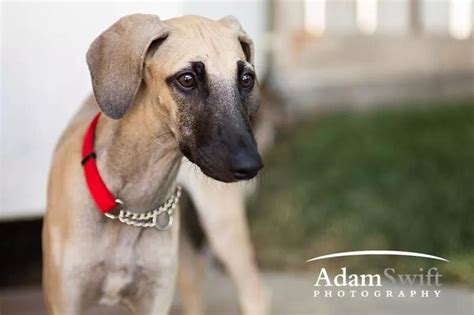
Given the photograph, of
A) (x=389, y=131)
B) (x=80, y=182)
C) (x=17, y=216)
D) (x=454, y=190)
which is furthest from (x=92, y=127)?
(x=389, y=131)

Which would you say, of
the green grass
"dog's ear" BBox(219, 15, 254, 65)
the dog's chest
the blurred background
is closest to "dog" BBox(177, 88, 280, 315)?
the blurred background

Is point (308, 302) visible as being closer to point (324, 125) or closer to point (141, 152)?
point (141, 152)

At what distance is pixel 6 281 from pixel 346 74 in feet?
11.2

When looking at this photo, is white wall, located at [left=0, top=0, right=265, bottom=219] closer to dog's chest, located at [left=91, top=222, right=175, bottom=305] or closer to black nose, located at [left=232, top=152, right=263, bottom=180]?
dog's chest, located at [left=91, top=222, right=175, bottom=305]

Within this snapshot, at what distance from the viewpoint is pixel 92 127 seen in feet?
10.2

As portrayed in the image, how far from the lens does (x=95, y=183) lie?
3.01 meters

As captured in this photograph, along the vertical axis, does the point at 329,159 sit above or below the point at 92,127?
below

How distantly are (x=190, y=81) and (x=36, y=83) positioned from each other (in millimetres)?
1453

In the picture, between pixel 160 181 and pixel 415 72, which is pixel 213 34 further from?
pixel 415 72

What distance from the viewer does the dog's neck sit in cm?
298

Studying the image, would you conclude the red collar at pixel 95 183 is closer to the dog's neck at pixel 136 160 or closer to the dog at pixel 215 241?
the dog's neck at pixel 136 160

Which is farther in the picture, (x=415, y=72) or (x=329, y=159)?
(x=415, y=72)

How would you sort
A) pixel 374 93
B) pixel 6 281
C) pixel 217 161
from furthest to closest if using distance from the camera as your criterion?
pixel 374 93 → pixel 6 281 → pixel 217 161

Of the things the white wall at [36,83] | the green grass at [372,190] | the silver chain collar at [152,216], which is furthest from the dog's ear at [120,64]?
the green grass at [372,190]
